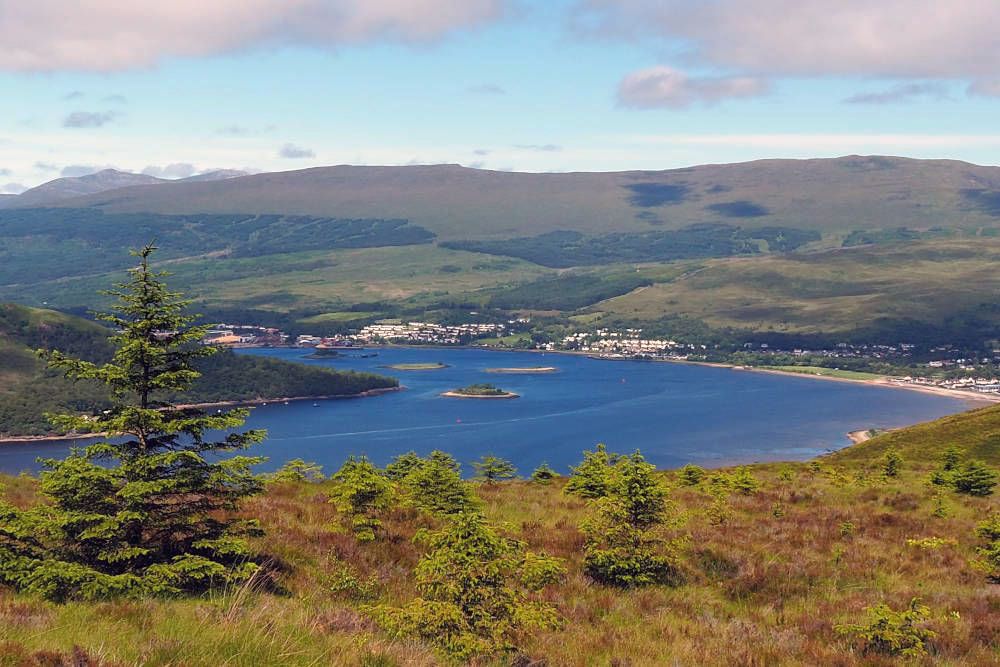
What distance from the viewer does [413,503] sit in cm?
2598

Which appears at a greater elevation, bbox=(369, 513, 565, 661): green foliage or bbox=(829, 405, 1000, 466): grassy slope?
bbox=(369, 513, 565, 661): green foliage

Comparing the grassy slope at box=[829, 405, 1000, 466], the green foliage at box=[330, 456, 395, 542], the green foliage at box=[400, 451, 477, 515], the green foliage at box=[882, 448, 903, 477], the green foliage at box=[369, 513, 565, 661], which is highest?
the green foliage at box=[369, 513, 565, 661]

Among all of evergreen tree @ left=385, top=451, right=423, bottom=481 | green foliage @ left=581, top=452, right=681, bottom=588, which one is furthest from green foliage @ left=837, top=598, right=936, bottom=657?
evergreen tree @ left=385, top=451, right=423, bottom=481

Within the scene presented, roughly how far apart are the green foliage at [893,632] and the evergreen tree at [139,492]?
9.53m

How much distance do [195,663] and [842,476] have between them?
40.4 meters

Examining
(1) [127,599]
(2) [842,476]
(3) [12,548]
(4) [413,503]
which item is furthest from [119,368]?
A: (2) [842,476]

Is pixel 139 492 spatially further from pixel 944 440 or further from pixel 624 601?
pixel 944 440

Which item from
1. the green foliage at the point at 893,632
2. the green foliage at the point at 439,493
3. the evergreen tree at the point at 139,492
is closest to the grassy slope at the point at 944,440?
the green foliage at the point at 439,493

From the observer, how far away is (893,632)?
13383 mm

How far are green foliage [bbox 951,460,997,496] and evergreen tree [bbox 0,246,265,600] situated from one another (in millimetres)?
31902

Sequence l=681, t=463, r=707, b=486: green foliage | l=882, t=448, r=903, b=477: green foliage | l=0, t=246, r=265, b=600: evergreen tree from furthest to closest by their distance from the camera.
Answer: l=882, t=448, r=903, b=477: green foliage < l=681, t=463, r=707, b=486: green foliage < l=0, t=246, r=265, b=600: evergreen tree

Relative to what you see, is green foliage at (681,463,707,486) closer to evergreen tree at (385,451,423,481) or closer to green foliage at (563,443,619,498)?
green foliage at (563,443,619,498)

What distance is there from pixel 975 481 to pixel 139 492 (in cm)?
3455

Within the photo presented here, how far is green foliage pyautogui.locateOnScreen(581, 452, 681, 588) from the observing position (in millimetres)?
18703
